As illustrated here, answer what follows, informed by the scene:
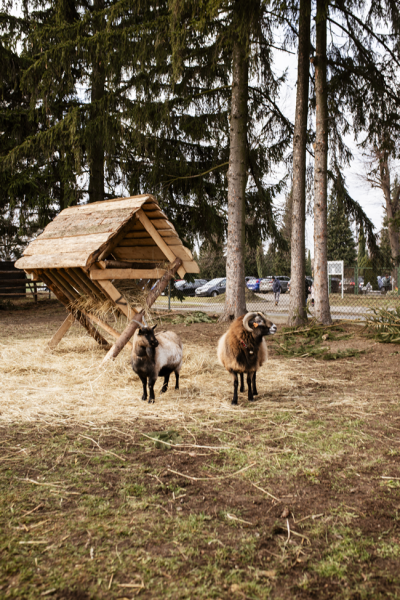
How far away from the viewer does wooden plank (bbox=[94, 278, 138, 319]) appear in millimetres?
6707

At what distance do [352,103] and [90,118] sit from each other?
312 inches

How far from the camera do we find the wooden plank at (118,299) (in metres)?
6.71

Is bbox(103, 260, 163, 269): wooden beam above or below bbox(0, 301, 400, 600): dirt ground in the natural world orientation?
above

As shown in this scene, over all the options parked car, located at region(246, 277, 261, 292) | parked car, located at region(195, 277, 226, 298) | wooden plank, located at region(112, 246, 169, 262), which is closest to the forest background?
wooden plank, located at region(112, 246, 169, 262)

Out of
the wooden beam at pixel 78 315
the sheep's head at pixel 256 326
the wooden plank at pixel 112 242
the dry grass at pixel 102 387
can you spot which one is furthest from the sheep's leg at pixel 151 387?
the wooden beam at pixel 78 315

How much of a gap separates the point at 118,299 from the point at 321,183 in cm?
699

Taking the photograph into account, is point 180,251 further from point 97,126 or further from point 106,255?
point 97,126

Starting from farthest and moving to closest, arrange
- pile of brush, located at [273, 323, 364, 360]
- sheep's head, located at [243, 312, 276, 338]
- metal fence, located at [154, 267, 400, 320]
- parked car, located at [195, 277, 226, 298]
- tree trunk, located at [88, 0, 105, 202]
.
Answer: parked car, located at [195, 277, 226, 298], metal fence, located at [154, 267, 400, 320], tree trunk, located at [88, 0, 105, 202], pile of brush, located at [273, 323, 364, 360], sheep's head, located at [243, 312, 276, 338]

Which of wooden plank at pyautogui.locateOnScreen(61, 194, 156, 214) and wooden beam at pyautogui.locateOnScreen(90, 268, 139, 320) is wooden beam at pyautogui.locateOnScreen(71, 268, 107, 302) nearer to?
wooden beam at pyautogui.locateOnScreen(90, 268, 139, 320)

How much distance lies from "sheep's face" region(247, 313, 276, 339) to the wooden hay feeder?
2.24 m

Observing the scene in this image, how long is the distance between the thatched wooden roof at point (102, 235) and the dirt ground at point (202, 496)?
7.05ft

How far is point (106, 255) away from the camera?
681cm

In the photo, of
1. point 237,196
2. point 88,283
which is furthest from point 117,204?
point 237,196

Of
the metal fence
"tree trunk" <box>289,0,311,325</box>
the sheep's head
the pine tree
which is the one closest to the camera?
the sheep's head
